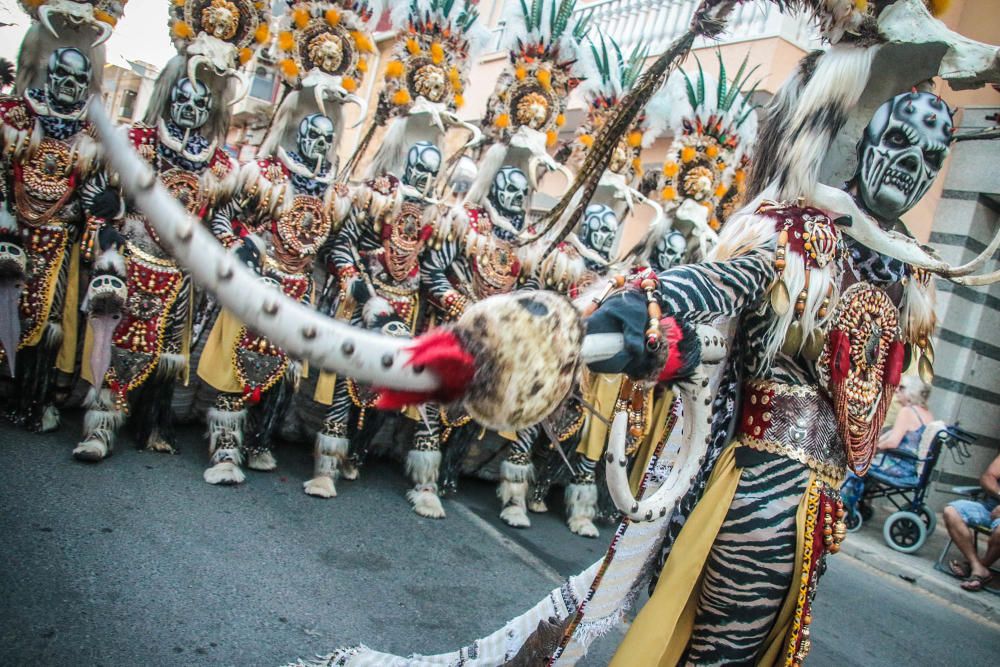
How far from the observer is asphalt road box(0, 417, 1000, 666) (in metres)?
2.48

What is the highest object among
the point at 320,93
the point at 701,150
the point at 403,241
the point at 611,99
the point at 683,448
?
the point at 611,99

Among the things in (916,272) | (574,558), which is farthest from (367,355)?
(574,558)

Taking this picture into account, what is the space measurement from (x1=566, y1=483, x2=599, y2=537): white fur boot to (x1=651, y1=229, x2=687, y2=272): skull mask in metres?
1.81

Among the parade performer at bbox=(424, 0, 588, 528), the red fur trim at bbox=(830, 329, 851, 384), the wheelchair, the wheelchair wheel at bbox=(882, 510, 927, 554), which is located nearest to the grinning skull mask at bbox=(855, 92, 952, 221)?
the red fur trim at bbox=(830, 329, 851, 384)

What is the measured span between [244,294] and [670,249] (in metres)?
4.83

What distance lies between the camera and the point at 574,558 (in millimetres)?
4383

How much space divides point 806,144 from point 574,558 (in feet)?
10.6

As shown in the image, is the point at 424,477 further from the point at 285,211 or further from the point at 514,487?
the point at 285,211

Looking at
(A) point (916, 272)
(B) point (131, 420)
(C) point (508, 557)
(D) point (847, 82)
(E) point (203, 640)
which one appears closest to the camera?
(D) point (847, 82)

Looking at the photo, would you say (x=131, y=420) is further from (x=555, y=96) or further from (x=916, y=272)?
(x=916, y=272)

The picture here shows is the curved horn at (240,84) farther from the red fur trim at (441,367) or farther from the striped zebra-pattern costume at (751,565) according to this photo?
the striped zebra-pattern costume at (751,565)

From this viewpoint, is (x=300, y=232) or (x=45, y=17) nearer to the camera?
(x=45, y=17)

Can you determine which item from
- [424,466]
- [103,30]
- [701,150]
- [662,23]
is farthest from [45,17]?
[662,23]

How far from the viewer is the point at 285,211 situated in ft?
13.3
